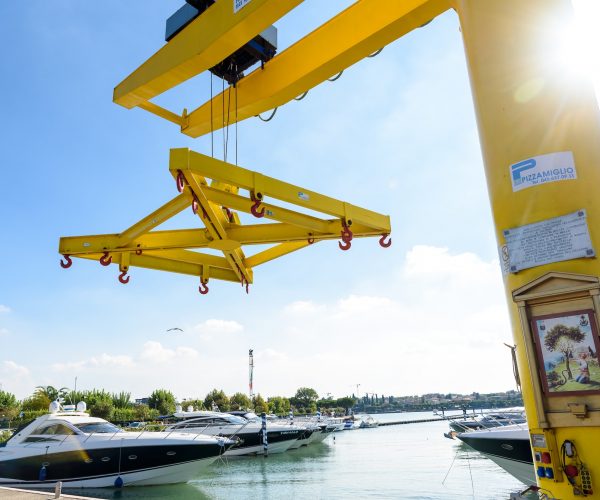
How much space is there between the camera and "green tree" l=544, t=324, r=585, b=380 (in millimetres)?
3738

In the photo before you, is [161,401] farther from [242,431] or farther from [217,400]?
[242,431]

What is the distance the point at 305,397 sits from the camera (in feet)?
293

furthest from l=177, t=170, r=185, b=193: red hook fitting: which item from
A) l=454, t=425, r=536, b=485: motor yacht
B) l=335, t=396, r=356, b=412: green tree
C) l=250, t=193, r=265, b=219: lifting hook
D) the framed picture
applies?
l=335, t=396, r=356, b=412: green tree

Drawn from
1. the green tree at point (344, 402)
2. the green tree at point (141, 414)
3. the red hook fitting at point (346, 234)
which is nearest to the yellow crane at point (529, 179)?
the red hook fitting at point (346, 234)

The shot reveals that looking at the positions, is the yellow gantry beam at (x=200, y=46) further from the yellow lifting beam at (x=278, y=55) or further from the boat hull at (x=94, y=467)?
the boat hull at (x=94, y=467)

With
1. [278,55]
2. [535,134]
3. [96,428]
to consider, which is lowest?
[96,428]

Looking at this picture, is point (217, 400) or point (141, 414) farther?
point (217, 400)

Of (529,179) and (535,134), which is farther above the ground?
(535,134)

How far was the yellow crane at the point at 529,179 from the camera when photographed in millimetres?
3727

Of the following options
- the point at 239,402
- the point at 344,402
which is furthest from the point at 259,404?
the point at 344,402

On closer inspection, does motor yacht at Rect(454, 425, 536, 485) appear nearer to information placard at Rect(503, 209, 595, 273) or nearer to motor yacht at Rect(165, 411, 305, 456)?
information placard at Rect(503, 209, 595, 273)

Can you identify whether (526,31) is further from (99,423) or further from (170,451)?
(99,423)

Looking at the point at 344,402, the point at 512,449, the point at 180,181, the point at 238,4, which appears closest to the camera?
the point at 180,181

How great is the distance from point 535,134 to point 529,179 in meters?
0.43
